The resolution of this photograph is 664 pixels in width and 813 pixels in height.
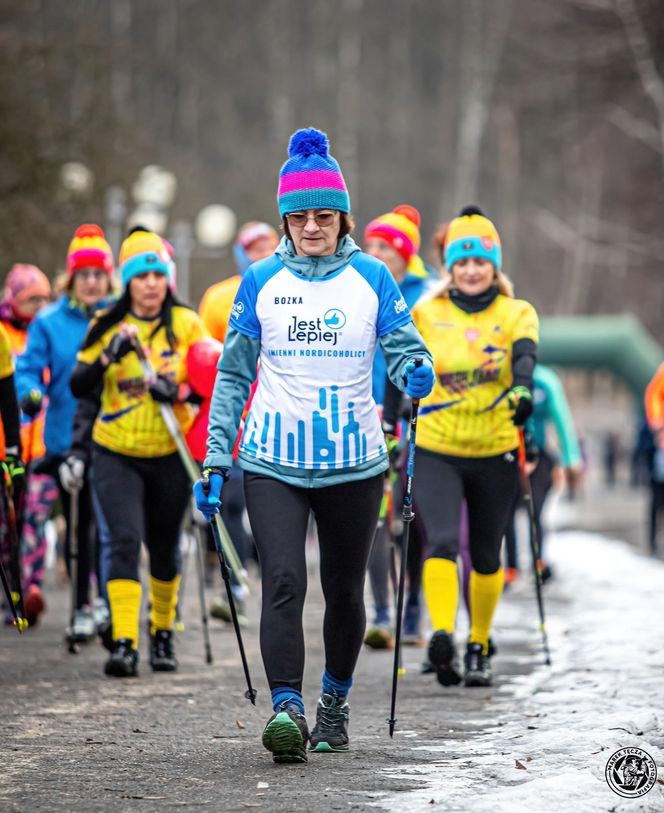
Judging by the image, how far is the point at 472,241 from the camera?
327 inches

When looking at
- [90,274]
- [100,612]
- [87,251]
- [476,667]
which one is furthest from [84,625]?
[476,667]

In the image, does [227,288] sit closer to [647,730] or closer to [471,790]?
[647,730]

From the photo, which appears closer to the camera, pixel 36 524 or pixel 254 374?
pixel 254 374

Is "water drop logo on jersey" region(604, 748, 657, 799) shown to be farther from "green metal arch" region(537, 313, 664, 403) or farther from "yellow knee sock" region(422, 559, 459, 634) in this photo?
"green metal arch" region(537, 313, 664, 403)

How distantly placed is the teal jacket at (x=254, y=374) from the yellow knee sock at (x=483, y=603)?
6.53 ft

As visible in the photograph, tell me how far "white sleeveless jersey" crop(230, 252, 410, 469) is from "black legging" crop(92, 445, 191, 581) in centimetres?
223

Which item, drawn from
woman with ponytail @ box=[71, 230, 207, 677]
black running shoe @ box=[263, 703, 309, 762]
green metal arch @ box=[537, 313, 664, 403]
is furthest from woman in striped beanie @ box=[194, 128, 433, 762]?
green metal arch @ box=[537, 313, 664, 403]

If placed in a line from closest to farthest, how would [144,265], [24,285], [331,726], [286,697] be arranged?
[286,697]
[331,726]
[144,265]
[24,285]

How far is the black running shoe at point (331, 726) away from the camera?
20.1 ft

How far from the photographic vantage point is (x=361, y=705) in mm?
7426

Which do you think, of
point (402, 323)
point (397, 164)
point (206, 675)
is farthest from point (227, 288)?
point (397, 164)

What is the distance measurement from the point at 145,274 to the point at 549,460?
6.40m

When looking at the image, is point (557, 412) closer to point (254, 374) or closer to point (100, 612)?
point (100, 612)

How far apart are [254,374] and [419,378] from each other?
1.97 feet
